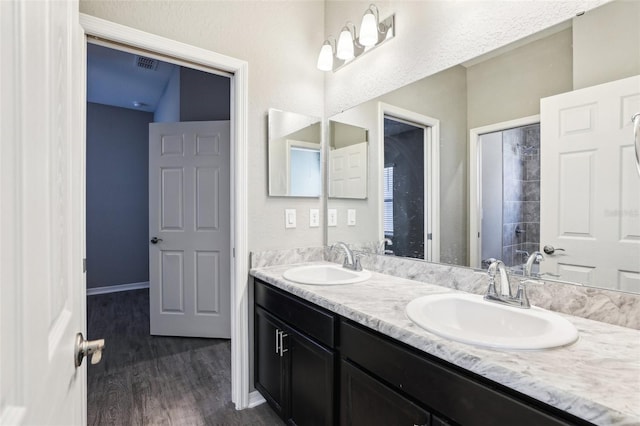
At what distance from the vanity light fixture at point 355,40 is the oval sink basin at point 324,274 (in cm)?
128

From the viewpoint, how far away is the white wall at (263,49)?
1682mm

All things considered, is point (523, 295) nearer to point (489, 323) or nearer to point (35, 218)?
point (489, 323)

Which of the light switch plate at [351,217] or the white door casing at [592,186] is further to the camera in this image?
the light switch plate at [351,217]

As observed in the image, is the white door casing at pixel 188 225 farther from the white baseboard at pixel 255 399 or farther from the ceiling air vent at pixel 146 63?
the white baseboard at pixel 255 399

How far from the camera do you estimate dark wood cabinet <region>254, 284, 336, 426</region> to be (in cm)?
133

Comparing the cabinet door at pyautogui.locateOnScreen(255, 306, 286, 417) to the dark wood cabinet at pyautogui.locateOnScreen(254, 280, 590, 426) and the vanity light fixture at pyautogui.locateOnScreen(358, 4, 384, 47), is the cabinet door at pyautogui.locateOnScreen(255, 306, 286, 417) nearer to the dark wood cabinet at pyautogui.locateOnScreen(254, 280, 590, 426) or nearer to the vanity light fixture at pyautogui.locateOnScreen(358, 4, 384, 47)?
the dark wood cabinet at pyautogui.locateOnScreen(254, 280, 590, 426)

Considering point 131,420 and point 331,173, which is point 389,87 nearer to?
point 331,173

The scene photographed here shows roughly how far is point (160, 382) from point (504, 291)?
2.16 m

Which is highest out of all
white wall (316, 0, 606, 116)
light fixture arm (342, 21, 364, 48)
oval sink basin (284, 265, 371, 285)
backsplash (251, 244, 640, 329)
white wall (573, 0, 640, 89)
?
light fixture arm (342, 21, 364, 48)

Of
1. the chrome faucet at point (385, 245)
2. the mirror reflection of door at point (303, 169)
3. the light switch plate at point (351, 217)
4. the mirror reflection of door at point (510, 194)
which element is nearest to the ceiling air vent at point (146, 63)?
the mirror reflection of door at point (303, 169)

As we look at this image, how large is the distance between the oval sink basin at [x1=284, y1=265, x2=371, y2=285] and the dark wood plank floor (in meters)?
0.80

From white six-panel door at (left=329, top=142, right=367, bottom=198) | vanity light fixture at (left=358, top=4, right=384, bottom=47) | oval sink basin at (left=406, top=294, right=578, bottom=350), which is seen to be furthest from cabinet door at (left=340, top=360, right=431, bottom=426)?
vanity light fixture at (left=358, top=4, right=384, bottom=47)

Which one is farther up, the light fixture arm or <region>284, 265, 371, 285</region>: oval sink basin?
the light fixture arm

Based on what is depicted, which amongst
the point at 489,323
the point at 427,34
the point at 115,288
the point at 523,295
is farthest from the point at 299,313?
the point at 115,288
